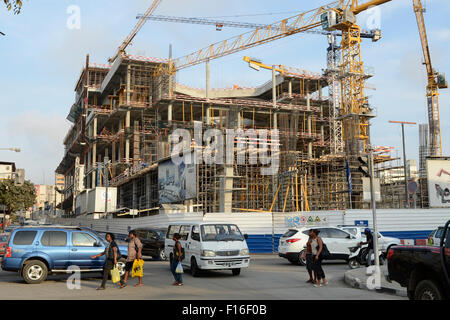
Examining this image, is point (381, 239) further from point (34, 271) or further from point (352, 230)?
point (34, 271)

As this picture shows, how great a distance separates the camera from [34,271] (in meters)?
12.9

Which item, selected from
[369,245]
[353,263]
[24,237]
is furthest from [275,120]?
[24,237]

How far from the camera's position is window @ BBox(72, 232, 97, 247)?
1363cm

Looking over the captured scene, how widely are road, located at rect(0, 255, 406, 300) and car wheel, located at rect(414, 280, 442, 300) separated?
2.59 metres

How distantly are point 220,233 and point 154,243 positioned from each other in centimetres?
814

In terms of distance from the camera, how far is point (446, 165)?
34.9m

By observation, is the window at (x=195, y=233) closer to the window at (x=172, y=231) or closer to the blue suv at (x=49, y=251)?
the window at (x=172, y=231)

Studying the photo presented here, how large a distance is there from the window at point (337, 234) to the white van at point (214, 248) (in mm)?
5029

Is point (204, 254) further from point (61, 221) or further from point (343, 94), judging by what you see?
point (61, 221)

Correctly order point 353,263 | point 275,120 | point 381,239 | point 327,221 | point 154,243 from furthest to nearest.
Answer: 1. point 275,120
2. point 327,221
3. point 154,243
4. point 381,239
5. point 353,263

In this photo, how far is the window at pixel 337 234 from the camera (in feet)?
61.1

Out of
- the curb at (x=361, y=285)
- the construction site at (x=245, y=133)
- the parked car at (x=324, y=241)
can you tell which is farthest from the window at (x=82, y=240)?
the construction site at (x=245, y=133)
